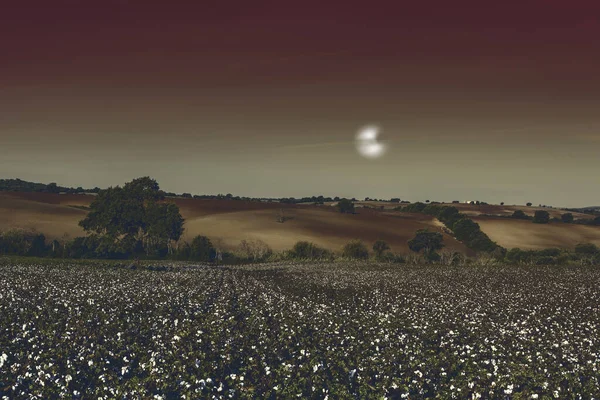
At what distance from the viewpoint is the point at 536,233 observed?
378 feet

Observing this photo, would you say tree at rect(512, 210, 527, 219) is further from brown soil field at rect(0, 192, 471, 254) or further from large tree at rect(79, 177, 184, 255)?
large tree at rect(79, 177, 184, 255)

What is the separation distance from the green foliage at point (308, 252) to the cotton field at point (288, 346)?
2121 inches

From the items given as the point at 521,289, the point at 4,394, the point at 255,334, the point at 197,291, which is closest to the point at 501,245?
the point at 521,289

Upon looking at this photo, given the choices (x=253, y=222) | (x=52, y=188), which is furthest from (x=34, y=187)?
(x=253, y=222)

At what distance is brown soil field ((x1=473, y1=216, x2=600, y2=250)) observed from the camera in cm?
10581

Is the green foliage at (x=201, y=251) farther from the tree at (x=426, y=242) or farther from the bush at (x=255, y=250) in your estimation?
the tree at (x=426, y=242)

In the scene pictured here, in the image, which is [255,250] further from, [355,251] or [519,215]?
[519,215]

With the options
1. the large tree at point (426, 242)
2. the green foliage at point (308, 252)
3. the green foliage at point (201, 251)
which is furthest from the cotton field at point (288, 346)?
the large tree at point (426, 242)

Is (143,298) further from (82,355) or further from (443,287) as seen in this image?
(443,287)

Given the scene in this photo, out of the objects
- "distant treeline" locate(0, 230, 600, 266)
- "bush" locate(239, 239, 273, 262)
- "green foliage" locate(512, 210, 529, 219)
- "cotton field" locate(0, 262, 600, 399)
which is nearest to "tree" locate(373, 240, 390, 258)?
"distant treeline" locate(0, 230, 600, 266)

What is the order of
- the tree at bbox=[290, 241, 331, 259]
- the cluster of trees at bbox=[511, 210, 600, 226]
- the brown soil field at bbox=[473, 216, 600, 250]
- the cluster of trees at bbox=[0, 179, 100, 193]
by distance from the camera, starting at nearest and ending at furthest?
the tree at bbox=[290, 241, 331, 259]
the brown soil field at bbox=[473, 216, 600, 250]
the cluster of trees at bbox=[511, 210, 600, 226]
the cluster of trees at bbox=[0, 179, 100, 193]

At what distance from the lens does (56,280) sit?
117 ft

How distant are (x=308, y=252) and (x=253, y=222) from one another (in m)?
33.2

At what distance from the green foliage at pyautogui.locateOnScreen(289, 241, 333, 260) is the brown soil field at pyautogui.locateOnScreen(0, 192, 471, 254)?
7.01 metres
